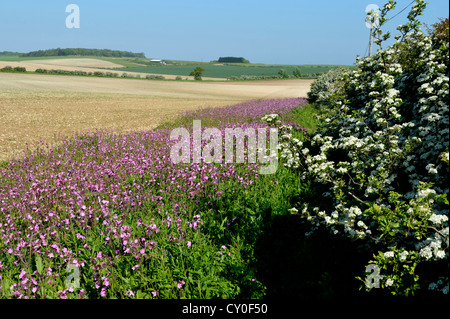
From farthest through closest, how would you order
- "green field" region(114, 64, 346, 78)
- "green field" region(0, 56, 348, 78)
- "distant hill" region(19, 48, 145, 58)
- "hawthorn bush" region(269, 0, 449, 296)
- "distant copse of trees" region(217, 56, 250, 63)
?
"distant copse of trees" region(217, 56, 250, 63) < "distant hill" region(19, 48, 145, 58) < "green field" region(0, 56, 348, 78) < "green field" region(114, 64, 346, 78) < "hawthorn bush" region(269, 0, 449, 296)

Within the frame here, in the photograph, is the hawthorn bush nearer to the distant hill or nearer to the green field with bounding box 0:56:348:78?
the green field with bounding box 0:56:348:78

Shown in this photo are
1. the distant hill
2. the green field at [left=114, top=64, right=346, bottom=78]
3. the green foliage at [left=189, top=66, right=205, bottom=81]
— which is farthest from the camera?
the distant hill

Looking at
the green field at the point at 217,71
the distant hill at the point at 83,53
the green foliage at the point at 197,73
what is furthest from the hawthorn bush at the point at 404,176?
the distant hill at the point at 83,53

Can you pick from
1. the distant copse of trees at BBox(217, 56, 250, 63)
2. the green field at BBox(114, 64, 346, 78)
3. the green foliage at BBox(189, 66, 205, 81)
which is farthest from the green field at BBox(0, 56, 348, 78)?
the distant copse of trees at BBox(217, 56, 250, 63)

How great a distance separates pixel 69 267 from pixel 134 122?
16507mm

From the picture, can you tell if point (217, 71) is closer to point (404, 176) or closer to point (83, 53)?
point (83, 53)

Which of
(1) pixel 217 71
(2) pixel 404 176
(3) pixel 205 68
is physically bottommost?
(2) pixel 404 176

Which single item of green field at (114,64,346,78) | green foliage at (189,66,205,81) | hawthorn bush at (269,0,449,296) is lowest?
hawthorn bush at (269,0,449,296)

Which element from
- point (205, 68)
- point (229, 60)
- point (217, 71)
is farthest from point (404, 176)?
point (229, 60)

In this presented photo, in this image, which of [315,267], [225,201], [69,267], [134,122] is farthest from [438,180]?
[134,122]

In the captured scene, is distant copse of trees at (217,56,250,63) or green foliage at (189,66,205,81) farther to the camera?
distant copse of trees at (217,56,250,63)

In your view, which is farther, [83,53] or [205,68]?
[83,53]

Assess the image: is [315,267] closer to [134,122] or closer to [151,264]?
[151,264]
